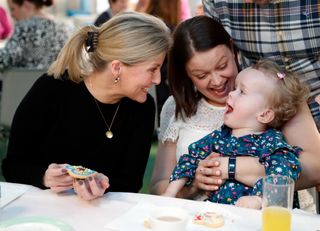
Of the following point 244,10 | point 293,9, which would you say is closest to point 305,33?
point 293,9

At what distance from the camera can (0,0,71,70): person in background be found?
3.85 m

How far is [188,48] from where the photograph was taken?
204 centimetres

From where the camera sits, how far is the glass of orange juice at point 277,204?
125 cm

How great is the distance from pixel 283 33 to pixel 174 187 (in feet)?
2.38

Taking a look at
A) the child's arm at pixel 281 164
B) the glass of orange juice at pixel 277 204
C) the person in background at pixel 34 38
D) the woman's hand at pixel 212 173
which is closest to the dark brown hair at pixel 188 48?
the woman's hand at pixel 212 173

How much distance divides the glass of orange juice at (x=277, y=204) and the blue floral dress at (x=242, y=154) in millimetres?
378

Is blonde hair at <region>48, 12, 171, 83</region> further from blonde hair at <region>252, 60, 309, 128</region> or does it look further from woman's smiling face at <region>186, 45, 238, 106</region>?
blonde hair at <region>252, 60, 309, 128</region>

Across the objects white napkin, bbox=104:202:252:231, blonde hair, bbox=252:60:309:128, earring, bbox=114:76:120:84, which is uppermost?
earring, bbox=114:76:120:84

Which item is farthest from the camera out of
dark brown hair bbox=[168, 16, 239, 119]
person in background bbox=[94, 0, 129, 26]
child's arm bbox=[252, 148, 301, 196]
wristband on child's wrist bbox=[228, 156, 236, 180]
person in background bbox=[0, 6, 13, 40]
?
person in background bbox=[0, 6, 13, 40]

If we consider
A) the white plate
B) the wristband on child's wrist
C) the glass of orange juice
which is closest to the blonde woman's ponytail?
the wristband on child's wrist

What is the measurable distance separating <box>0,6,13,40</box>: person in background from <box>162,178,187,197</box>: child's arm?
3683mm

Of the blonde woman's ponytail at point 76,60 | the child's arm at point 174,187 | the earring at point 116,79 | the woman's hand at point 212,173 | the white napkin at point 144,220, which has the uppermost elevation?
the blonde woman's ponytail at point 76,60

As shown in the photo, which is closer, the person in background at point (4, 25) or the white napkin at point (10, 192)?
the white napkin at point (10, 192)

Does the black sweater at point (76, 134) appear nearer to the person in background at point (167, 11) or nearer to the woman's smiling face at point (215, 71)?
the woman's smiling face at point (215, 71)
